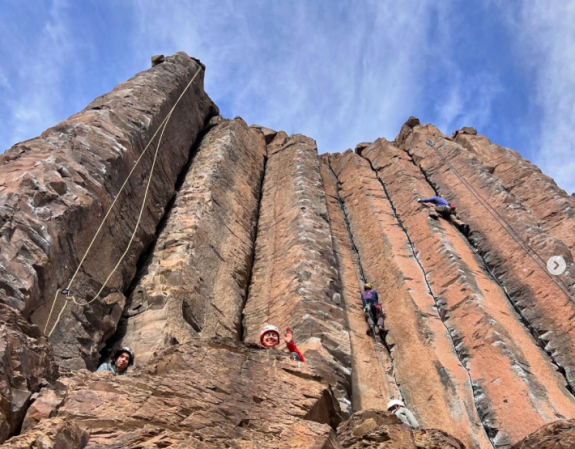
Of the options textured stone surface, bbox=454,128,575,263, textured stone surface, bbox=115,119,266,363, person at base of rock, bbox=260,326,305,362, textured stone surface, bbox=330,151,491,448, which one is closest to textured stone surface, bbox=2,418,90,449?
person at base of rock, bbox=260,326,305,362

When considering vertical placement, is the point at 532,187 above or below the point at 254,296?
above

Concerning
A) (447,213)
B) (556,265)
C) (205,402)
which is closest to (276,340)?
(205,402)

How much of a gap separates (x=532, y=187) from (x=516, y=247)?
479 centimetres

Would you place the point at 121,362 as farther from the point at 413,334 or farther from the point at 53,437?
the point at 413,334

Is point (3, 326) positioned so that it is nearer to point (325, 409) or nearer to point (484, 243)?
point (325, 409)

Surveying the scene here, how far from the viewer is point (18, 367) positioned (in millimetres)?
5449

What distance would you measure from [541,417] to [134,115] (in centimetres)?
1210

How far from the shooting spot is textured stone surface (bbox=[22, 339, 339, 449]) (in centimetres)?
507

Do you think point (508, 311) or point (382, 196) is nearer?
point (508, 311)

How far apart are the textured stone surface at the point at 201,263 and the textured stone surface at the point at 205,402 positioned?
3.08 metres

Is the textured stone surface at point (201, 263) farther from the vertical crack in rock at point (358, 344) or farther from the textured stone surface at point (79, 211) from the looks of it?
the vertical crack in rock at point (358, 344)

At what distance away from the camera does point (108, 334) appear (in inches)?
392

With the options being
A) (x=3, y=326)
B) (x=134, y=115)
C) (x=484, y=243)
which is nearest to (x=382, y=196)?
(x=484, y=243)

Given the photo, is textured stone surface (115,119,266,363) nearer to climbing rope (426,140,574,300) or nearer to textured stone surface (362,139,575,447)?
textured stone surface (362,139,575,447)
